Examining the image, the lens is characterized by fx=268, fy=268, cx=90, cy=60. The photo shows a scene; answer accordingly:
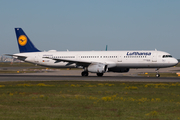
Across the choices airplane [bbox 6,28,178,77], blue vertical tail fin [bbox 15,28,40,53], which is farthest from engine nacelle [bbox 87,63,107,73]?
blue vertical tail fin [bbox 15,28,40,53]

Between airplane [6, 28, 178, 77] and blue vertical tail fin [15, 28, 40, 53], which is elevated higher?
blue vertical tail fin [15, 28, 40, 53]

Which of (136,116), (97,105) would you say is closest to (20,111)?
(97,105)

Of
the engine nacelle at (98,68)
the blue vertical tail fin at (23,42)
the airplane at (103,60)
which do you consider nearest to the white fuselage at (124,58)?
the airplane at (103,60)

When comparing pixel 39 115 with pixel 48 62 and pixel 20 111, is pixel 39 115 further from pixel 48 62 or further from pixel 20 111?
pixel 48 62

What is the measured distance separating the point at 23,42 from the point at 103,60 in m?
18.6

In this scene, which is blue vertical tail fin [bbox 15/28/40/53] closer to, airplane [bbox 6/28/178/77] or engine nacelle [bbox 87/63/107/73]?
airplane [bbox 6/28/178/77]

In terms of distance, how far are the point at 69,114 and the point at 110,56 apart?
35.4 metres

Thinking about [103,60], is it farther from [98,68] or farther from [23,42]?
[23,42]

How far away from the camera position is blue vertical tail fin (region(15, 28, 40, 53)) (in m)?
56.2

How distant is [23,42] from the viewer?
185 feet

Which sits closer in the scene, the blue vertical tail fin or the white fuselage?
the white fuselage

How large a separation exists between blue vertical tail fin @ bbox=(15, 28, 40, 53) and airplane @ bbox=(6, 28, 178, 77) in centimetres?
143

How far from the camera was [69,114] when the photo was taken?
522 inches

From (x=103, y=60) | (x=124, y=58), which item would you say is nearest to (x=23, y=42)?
(x=103, y=60)
